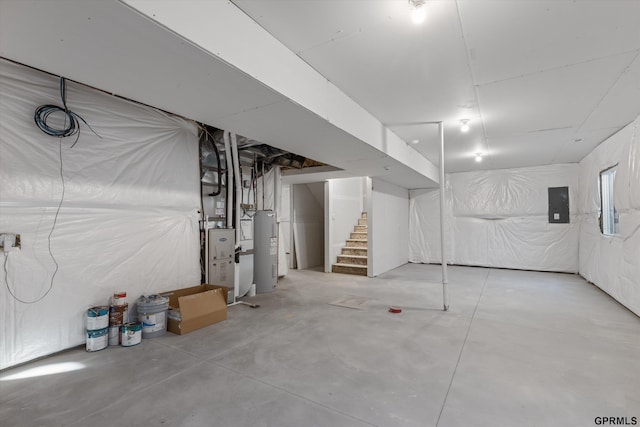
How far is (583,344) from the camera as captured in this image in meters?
2.77

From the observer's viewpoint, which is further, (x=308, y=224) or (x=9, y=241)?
(x=308, y=224)

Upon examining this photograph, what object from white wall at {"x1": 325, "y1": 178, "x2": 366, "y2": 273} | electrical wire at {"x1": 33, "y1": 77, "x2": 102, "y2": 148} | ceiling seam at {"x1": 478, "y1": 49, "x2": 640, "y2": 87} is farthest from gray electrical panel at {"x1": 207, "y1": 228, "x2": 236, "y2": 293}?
ceiling seam at {"x1": 478, "y1": 49, "x2": 640, "y2": 87}

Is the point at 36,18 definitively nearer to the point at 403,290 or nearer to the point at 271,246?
the point at 271,246

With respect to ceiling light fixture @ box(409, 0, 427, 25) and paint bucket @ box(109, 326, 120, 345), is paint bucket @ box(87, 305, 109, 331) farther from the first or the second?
ceiling light fixture @ box(409, 0, 427, 25)


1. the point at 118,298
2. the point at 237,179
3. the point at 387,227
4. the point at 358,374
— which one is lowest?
the point at 358,374

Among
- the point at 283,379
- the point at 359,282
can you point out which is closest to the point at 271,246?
the point at 359,282

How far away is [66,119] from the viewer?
104 inches

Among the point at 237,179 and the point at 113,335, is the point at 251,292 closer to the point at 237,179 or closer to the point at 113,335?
the point at 237,179

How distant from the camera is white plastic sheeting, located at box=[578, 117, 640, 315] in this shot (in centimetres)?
351

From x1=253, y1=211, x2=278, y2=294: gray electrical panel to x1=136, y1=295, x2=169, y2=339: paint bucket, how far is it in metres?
1.97

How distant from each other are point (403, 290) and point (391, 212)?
102 inches

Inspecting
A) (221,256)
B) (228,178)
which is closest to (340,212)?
(228,178)

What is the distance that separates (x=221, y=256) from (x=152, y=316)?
4.12ft

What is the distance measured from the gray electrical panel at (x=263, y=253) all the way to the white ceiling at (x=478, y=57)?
255cm
